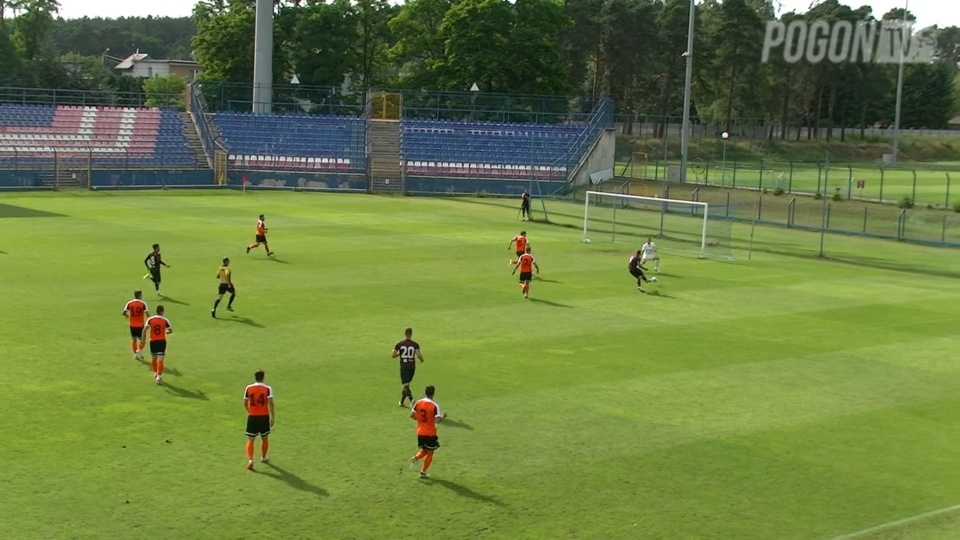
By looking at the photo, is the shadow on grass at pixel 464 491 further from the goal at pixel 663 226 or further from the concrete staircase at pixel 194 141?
the concrete staircase at pixel 194 141

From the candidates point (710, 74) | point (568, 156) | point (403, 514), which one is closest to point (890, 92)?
point (710, 74)

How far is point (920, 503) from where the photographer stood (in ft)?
49.6

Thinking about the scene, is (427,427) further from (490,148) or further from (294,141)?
(294,141)

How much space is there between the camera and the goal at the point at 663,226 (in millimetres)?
42656

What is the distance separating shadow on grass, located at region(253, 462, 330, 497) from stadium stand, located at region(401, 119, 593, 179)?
51.5m

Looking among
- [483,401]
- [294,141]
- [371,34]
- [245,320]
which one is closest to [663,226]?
[245,320]

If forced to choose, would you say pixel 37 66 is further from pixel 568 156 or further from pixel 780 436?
pixel 780 436

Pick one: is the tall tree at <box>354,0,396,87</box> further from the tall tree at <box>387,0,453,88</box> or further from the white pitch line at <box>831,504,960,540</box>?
the white pitch line at <box>831,504,960,540</box>

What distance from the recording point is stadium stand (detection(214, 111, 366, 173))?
6681 cm

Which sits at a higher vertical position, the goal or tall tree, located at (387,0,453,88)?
tall tree, located at (387,0,453,88)

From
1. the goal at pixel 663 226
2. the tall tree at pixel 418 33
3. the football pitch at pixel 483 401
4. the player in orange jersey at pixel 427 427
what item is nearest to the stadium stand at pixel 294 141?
the goal at pixel 663 226

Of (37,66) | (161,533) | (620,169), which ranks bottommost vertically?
(161,533)

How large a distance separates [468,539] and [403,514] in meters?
1.14
